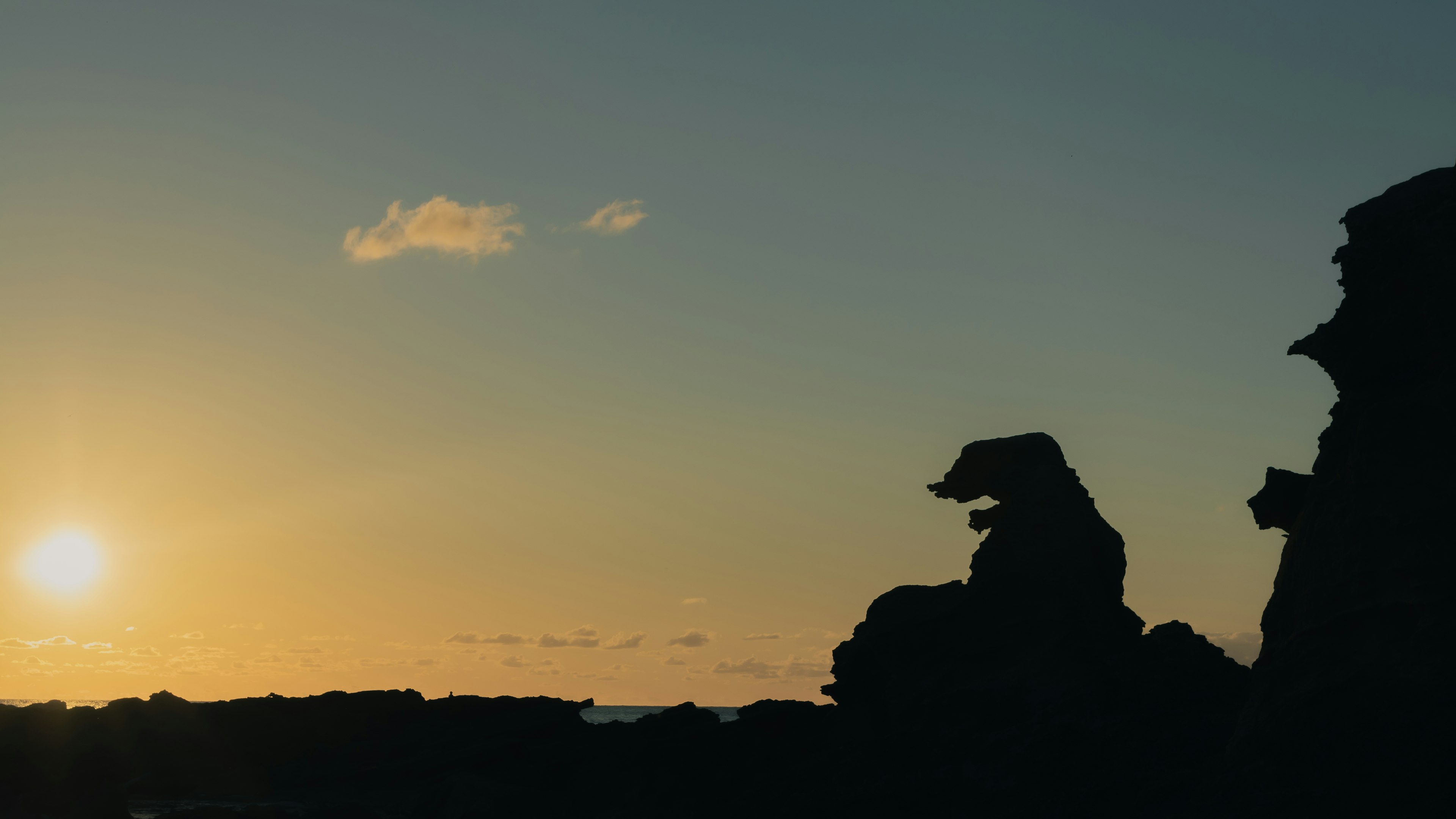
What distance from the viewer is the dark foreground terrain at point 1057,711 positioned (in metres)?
21.0

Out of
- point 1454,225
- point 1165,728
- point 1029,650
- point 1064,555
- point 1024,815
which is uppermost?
point 1454,225

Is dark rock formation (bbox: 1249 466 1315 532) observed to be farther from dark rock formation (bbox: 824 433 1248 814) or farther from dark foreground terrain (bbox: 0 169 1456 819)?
dark rock formation (bbox: 824 433 1248 814)

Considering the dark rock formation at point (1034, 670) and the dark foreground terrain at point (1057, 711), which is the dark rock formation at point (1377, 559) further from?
the dark rock formation at point (1034, 670)

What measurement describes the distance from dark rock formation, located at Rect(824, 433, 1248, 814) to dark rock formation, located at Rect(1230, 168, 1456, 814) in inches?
155

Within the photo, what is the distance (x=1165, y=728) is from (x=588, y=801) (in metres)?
21.3

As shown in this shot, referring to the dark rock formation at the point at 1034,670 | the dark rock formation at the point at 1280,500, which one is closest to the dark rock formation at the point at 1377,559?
the dark rock formation at the point at 1034,670

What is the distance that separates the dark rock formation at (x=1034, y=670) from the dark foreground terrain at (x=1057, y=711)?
0.09 metres

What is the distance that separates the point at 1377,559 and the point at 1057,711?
444 inches

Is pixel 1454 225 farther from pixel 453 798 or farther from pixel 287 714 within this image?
pixel 287 714

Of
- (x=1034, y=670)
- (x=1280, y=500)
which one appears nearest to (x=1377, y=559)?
(x=1280, y=500)

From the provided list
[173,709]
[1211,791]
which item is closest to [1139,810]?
[1211,791]

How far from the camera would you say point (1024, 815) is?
2716 centimetres

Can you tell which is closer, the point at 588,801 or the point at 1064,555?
the point at 1064,555

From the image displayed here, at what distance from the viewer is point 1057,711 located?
1197 inches
